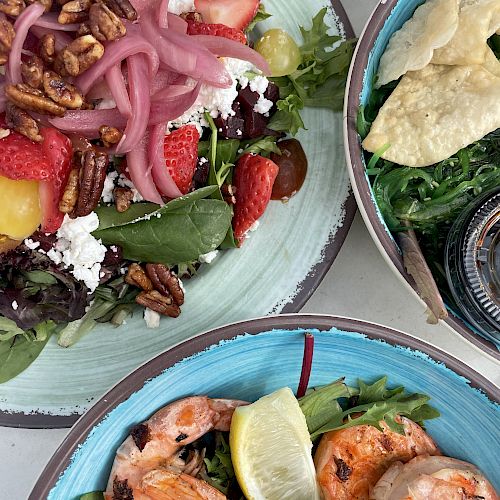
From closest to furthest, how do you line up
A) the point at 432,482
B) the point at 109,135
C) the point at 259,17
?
the point at 432,482, the point at 109,135, the point at 259,17

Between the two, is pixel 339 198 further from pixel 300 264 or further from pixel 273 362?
pixel 273 362

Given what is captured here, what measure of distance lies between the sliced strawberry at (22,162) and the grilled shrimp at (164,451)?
56 centimetres

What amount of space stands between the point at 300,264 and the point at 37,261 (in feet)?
2.01

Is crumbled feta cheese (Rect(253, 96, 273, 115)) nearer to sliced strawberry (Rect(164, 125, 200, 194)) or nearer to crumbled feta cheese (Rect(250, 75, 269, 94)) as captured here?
crumbled feta cheese (Rect(250, 75, 269, 94))

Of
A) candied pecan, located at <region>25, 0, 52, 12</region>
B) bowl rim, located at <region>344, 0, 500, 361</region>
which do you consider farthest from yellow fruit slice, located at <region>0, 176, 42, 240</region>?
bowl rim, located at <region>344, 0, 500, 361</region>

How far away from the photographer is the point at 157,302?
1.63m

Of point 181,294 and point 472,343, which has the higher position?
point 472,343

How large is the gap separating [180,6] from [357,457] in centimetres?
110

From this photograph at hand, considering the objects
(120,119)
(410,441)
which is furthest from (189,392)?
(120,119)

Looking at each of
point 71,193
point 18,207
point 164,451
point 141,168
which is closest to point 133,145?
point 141,168

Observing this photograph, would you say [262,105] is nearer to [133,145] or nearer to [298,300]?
[133,145]

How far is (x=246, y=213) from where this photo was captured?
1649mm

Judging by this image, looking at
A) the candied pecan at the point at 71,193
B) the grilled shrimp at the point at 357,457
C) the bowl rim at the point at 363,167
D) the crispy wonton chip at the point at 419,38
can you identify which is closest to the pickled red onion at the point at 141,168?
the candied pecan at the point at 71,193

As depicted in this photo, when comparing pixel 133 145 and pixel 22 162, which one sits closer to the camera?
pixel 22 162
